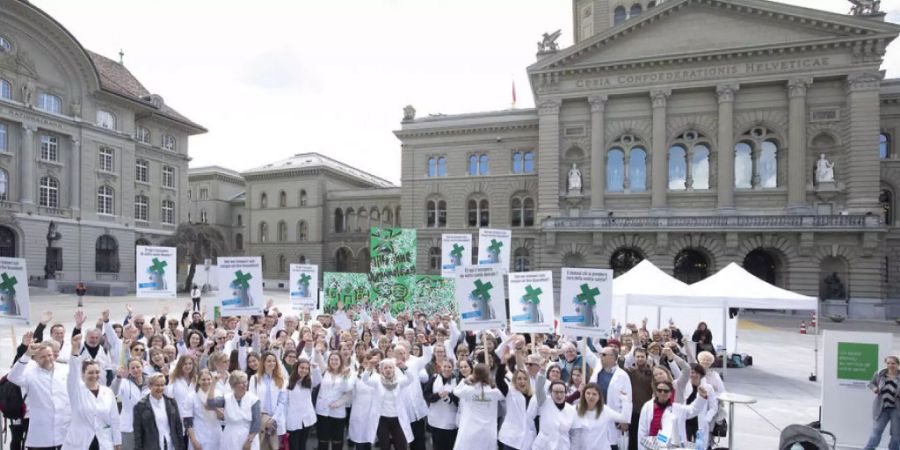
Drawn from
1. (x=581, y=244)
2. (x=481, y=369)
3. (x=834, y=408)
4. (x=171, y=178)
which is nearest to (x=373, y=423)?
(x=481, y=369)

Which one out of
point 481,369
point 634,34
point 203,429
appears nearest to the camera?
point 203,429

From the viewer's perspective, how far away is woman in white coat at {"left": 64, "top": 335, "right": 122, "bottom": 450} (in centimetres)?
639

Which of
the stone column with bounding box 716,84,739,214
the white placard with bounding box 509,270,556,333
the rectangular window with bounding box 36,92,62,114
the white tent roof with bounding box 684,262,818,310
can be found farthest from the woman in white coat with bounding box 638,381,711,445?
the rectangular window with bounding box 36,92,62,114

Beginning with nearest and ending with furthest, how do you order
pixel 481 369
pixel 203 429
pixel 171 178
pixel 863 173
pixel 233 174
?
1. pixel 203 429
2. pixel 481 369
3. pixel 863 173
4. pixel 171 178
5. pixel 233 174

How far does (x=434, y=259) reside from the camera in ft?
155

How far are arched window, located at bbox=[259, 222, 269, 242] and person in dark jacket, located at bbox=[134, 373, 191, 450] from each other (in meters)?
58.0

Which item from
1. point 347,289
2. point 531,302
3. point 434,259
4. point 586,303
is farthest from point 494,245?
point 434,259

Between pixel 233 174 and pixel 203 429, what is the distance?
74082 millimetres

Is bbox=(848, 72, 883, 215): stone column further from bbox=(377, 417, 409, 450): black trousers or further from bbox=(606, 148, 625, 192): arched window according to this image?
bbox=(377, 417, 409, 450): black trousers

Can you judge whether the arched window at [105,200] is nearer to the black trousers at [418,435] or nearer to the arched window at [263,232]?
the arched window at [263,232]

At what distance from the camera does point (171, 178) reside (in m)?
55.5

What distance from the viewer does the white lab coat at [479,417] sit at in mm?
7090

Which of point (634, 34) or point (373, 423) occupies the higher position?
point (634, 34)

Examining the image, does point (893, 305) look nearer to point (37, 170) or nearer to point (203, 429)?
point (203, 429)
